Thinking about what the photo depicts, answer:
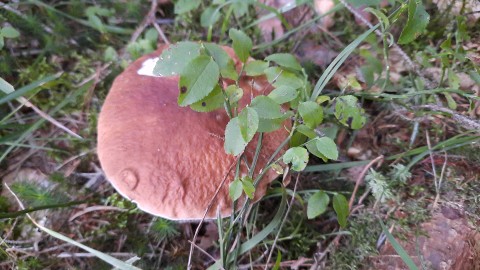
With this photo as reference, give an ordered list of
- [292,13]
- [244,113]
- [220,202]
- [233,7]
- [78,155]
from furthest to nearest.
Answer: [292,13]
[233,7]
[78,155]
[220,202]
[244,113]

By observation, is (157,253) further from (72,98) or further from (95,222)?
(72,98)

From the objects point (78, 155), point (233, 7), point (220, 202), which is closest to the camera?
point (220, 202)

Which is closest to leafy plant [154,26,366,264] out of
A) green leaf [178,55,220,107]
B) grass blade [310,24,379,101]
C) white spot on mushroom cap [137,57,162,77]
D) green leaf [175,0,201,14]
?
green leaf [178,55,220,107]

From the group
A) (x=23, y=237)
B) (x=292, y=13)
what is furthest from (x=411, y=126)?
(x=23, y=237)

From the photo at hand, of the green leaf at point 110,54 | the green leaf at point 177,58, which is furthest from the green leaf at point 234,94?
the green leaf at point 110,54

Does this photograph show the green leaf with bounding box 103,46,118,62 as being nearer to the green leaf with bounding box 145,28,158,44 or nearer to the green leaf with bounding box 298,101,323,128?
the green leaf with bounding box 145,28,158,44

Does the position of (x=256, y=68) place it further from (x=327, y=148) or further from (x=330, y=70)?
(x=327, y=148)
